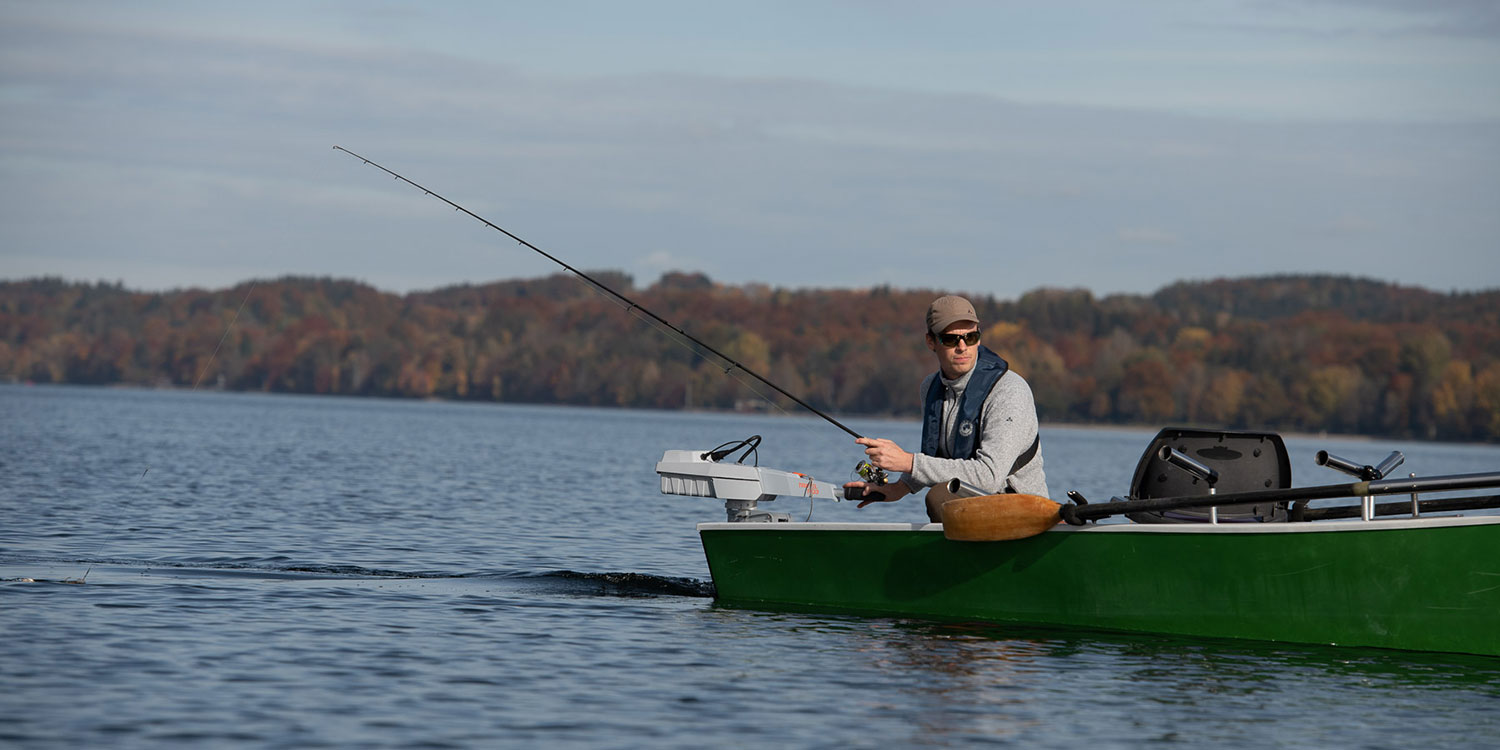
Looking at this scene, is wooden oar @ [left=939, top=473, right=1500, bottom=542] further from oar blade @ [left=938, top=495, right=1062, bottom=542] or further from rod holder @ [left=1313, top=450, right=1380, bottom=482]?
rod holder @ [left=1313, top=450, right=1380, bottom=482]

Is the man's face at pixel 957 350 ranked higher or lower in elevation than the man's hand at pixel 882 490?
higher

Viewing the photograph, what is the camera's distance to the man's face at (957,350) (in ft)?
30.4

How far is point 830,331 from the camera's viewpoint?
136 metres

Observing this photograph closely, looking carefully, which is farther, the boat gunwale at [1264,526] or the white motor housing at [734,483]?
the white motor housing at [734,483]

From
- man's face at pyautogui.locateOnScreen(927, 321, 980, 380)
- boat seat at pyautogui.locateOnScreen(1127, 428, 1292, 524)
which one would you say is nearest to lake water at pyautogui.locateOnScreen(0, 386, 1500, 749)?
boat seat at pyautogui.locateOnScreen(1127, 428, 1292, 524)

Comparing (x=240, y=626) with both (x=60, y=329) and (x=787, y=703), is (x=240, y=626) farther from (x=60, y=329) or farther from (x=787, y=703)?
(x=60, y=329)

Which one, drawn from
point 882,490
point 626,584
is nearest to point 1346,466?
point 882,490

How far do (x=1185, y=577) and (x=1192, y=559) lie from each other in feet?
0.43

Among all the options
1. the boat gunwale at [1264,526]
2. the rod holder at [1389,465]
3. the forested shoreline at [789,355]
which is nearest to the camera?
the boat gunwale at [1264,526]

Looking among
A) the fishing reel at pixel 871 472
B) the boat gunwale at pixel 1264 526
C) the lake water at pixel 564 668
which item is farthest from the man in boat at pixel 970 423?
the lake water at pixel 564 668

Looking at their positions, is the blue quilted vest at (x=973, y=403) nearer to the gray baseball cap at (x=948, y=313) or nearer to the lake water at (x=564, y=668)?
the gray baseball cap at (x=948, y=313)

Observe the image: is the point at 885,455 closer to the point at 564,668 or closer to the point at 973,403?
the point at 973,403

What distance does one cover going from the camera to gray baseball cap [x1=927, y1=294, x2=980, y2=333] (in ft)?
30.3

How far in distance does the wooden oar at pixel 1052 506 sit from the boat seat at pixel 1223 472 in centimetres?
22
